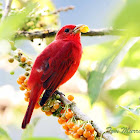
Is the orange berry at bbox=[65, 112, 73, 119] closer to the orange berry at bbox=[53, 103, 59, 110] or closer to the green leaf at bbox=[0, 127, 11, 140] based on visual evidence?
the orange berry at bbox=[53, 103, 59, 110]

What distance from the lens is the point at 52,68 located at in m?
1.45

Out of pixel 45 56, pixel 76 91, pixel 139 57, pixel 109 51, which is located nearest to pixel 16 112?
pixel 76 91

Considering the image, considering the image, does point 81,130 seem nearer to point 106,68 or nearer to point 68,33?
point 106,68

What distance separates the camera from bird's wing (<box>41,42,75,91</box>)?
1411mm

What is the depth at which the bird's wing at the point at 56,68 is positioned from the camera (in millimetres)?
1411

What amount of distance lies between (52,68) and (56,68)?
5 cm

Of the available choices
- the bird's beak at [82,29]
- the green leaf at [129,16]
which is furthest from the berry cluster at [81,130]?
the green leaf at [129,16]

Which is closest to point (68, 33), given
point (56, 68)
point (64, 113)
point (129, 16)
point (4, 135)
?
point (56, 68)

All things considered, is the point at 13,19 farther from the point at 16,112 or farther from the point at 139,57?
the point at 16,112

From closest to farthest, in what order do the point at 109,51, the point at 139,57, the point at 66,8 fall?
the point at 109,51 → the point at 139,57 → the point at 66,8

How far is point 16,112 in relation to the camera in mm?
2578

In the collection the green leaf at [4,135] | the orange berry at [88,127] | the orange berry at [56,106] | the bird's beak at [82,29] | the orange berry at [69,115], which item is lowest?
the green leaf at [4,135]

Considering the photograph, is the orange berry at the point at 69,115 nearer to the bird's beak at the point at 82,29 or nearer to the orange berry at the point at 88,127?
the orange berry at the point at 88,127

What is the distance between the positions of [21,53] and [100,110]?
Answer: 838 millimetres
